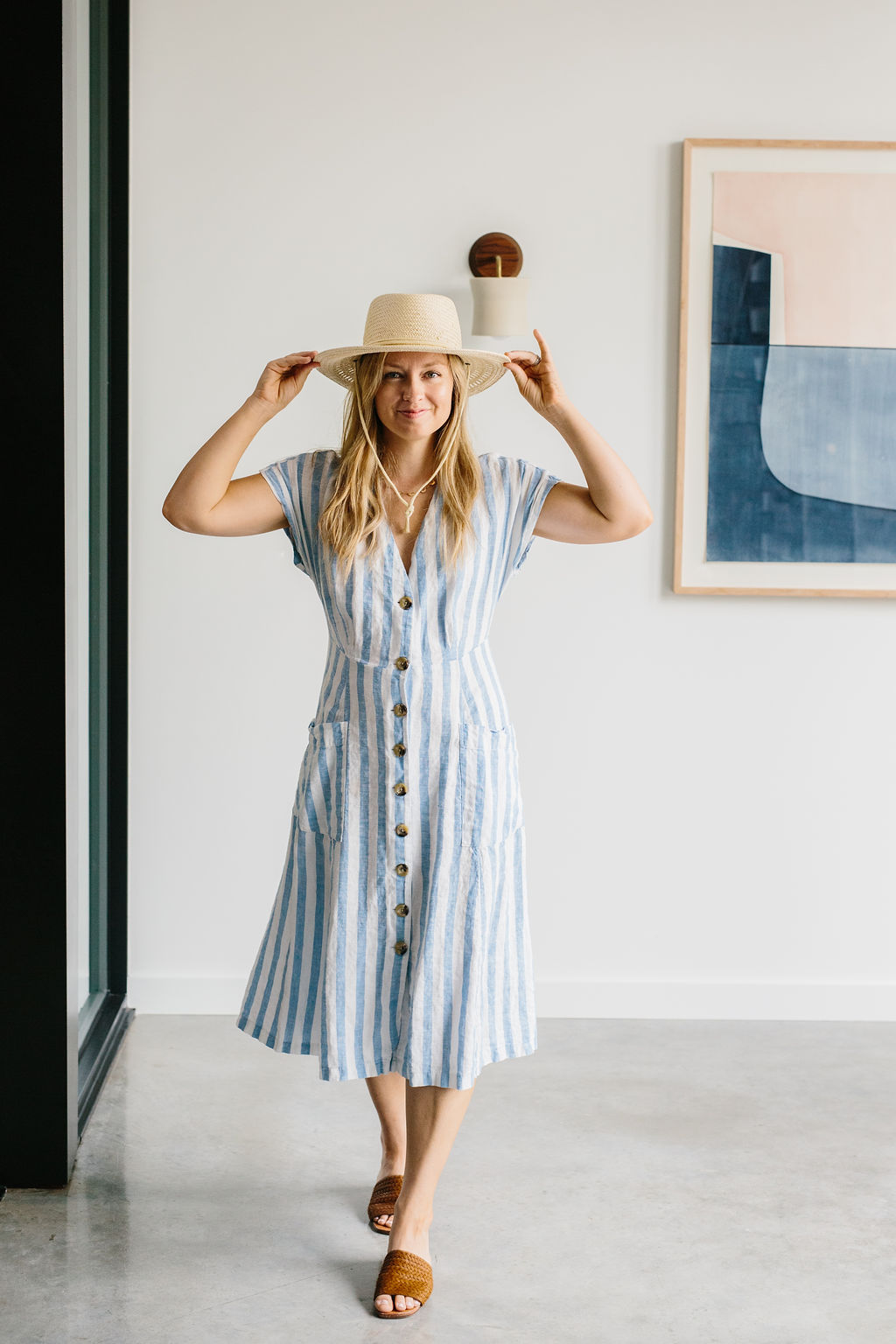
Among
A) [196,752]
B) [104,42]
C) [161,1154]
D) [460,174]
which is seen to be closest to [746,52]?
[460,174]

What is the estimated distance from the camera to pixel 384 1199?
2135 millimetres

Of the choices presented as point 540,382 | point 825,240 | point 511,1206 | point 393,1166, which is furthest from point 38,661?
point 825,240

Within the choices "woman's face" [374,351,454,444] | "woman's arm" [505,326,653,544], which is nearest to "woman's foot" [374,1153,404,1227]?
"woman's arm" [505,326,653,544]

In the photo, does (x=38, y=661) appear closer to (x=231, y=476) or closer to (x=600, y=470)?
(x=231, y=476)

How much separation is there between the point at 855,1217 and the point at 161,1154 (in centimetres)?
128

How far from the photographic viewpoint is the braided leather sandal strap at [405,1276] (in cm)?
188

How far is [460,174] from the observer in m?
2.98

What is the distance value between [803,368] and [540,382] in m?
1.32

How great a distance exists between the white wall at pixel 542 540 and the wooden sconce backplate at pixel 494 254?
49mm

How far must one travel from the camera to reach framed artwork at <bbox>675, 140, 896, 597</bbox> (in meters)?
2.98

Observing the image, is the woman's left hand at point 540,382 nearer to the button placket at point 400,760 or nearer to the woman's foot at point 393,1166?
the button placket at point 400,760

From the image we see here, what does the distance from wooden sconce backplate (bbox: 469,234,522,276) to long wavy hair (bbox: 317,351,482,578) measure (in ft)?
3.59

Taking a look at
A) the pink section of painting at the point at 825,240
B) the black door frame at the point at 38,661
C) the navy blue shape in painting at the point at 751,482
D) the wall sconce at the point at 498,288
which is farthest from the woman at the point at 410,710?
the pink section of painting at the point at 825,240

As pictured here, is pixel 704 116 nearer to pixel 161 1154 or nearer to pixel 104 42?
pixel 104 42
